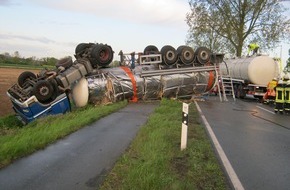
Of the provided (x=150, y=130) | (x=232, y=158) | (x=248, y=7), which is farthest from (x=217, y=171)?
(x=248, y=7)

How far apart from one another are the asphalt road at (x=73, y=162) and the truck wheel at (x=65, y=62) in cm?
728

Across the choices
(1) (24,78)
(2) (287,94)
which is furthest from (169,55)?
(1) (24,78)

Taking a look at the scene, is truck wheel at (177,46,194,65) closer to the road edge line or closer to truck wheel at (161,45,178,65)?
truck wheel at (161,45,178,65)

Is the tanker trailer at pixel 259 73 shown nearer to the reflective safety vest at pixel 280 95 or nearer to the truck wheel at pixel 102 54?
the reflective safety vest at pixel 280 95

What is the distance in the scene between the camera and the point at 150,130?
10.3m

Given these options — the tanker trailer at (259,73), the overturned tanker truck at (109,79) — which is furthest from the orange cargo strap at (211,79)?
the tanker trailer at (259,73)

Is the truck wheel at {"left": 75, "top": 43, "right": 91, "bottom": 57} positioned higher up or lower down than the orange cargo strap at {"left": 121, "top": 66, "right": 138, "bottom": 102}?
higher up

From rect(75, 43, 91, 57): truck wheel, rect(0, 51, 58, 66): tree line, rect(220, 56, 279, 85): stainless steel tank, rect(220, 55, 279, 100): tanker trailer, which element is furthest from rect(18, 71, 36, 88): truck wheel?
rect(0, 51, 58, 66): tree line

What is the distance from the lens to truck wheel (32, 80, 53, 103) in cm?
1505

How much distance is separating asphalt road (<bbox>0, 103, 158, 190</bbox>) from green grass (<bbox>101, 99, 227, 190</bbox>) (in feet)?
0.89

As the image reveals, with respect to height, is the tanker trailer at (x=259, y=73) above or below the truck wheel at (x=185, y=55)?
below

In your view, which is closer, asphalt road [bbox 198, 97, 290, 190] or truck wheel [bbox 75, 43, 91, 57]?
asphalt road [bbox 198, 97, 290, 190]

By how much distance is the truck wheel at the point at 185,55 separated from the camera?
21.0 metres

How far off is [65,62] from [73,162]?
1136 centimetres
